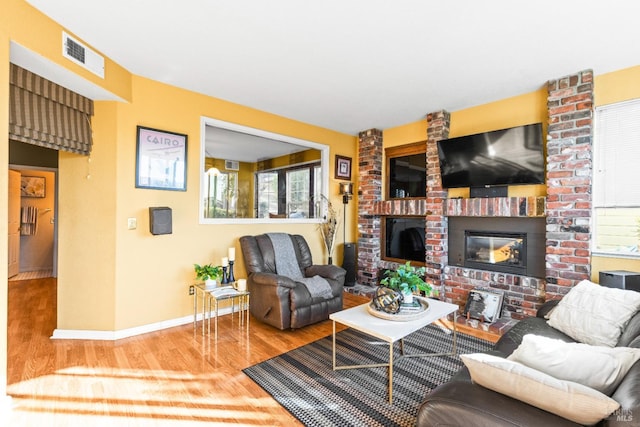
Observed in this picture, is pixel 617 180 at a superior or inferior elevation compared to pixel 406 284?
superior

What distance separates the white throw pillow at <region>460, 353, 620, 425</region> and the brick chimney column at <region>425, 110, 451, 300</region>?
2995 millimetres

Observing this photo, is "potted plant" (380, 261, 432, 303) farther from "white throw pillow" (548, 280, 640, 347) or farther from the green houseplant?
the green houseplant

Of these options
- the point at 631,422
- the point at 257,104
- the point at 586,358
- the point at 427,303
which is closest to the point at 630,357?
the point at 586,358

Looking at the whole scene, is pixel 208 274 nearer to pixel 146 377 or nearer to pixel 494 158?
pixel 146 377

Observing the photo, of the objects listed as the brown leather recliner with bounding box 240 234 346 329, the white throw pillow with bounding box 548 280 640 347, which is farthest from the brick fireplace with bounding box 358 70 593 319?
the brown leather recliner with bounding box 240 234 346 329

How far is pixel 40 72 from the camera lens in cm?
236

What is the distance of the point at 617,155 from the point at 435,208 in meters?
1.80

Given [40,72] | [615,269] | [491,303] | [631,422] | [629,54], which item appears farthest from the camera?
[491,303]

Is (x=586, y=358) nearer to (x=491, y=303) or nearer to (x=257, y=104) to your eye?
(x=491, y=303)

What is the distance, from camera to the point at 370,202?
4.98 meters

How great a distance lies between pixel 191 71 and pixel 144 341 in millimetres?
2602

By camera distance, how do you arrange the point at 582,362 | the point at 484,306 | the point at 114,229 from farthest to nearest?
the point at 484,306
the point at 114,229
the point at 582,362

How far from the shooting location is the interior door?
16.8ft

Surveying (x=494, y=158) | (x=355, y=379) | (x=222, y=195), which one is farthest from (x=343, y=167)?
(x=355, y=379)
